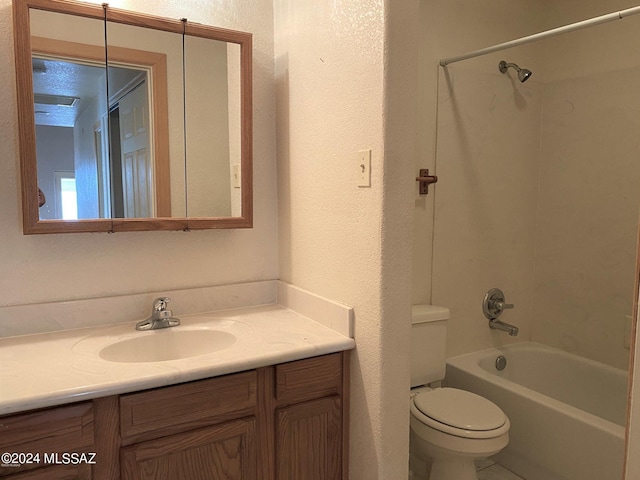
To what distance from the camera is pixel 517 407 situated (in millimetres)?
2158

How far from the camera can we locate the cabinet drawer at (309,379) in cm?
141

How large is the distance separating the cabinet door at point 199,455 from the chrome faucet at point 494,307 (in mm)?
1652

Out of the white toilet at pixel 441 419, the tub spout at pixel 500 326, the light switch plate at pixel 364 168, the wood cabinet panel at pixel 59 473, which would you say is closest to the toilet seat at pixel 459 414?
the white toilet at pixel 441 419

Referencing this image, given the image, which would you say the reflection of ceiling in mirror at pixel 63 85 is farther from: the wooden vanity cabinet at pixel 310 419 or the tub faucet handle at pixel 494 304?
the tub faucet handle at pixel 494 304

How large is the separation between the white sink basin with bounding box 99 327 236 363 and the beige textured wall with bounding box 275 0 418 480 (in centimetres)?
39

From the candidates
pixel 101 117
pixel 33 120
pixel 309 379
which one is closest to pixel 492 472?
pixel 309 379

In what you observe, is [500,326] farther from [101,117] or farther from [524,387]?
[101,117]

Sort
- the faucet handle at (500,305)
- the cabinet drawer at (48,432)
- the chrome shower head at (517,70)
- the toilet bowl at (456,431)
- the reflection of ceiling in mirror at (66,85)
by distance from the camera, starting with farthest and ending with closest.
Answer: the faucet handle at (500,305) < the chrome shower head at (517,70) < the toilet bowl at (456,431) < the reflection of ceiling in mirror at (66,85) < the cabinet drawer at (48,432)

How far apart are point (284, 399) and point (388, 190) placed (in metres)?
0.68

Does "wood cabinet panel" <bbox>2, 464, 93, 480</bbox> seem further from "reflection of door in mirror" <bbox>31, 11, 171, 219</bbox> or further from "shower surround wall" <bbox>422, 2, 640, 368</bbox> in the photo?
"shower surround wall" <bbox>422, 2, 640, 368</bbox>

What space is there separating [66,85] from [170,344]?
88 cm

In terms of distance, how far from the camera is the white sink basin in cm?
151

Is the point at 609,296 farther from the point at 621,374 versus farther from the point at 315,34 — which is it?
the point at 315,34

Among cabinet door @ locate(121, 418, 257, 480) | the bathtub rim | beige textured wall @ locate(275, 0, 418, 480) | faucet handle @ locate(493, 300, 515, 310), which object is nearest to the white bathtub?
the bathtub rim
